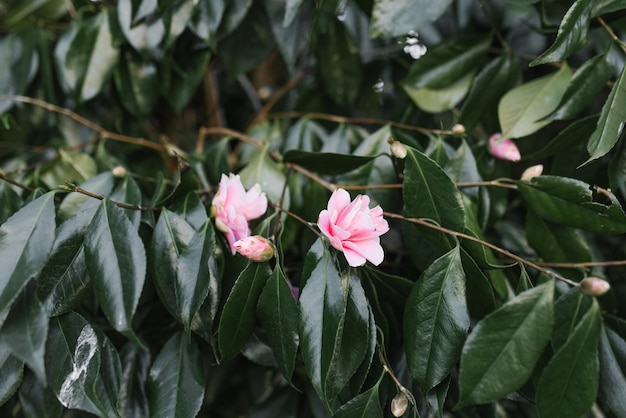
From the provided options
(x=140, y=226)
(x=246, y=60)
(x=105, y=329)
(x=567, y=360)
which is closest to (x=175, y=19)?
(x=246, y=60)

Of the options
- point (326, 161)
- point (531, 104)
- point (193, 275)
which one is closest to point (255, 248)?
point (193, 275)

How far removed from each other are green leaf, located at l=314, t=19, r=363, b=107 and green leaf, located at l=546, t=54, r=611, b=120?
A: 0.36 meters

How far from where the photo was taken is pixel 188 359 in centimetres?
66

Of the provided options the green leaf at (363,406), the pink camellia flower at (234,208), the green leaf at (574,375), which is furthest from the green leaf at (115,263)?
the green leaf at (574,375)

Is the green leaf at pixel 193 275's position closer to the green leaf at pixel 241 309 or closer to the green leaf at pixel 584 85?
the green leaf at pixel 241 309

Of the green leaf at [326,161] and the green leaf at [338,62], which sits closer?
the green leaf at [326,161]

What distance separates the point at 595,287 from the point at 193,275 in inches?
14.4

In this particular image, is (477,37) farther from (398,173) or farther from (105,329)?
(105,329)

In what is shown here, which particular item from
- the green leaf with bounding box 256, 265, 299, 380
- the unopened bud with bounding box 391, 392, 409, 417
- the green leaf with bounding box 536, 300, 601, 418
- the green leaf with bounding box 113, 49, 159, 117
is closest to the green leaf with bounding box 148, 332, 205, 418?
the green leaf with bounding box 256, 265, 299, 380

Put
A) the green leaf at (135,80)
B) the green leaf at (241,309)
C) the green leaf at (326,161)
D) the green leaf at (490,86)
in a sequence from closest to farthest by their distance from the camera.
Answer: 1. the green leaf at (241,309)
2. the green leaf at (326,161)
3. the green leaf at (490,86)
4. the green leaf at (135,80)

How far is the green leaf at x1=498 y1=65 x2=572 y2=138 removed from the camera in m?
0.73

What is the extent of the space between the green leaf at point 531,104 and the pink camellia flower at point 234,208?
334mm

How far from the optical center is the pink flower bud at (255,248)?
57cm

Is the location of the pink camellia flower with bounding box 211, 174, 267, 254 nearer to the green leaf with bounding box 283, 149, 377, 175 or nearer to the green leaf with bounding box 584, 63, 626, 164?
the green leaf with bounding box 283, 149, 377, 175
